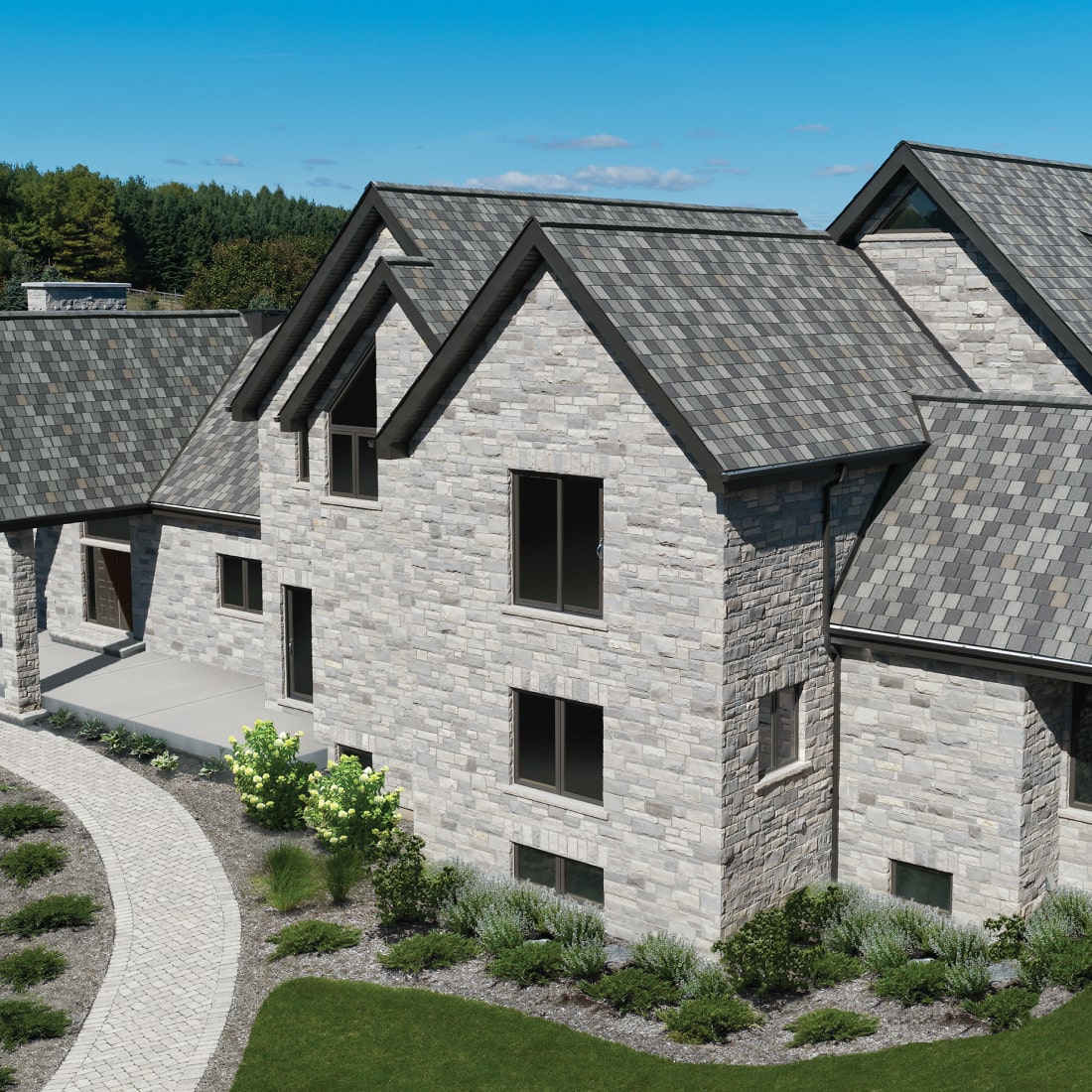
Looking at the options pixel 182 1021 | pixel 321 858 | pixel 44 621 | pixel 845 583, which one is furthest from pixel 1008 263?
pixel 44 621

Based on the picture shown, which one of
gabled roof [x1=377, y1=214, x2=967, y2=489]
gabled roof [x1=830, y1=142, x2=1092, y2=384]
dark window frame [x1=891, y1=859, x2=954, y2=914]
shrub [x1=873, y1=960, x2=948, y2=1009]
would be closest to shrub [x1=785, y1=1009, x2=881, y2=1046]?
shrub [x1=873, y1=960, x2=948, y2=1009]

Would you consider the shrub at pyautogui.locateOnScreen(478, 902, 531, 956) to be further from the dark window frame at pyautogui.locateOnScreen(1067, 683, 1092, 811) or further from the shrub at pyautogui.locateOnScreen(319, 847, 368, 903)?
the dark window frame at pyautogui.locateOnScreen(1067, 683, 1092, 811)

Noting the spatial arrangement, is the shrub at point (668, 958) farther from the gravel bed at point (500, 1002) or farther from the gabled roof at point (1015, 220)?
the gabled roof at point (1015, 220)

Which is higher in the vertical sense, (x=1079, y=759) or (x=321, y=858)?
(x=1079, y=759)

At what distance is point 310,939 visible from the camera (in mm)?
18812

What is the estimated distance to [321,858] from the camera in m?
21.4

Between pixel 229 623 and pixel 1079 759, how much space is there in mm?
17649

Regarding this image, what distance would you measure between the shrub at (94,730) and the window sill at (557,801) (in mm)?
10588

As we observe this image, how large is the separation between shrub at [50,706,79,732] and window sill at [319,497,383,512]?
24.5 ft

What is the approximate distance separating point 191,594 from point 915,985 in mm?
18721

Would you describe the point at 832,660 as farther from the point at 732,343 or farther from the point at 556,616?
the point at 732,343

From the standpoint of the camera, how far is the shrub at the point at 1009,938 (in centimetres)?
1745

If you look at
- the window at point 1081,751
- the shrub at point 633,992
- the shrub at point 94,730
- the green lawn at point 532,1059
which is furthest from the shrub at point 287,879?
the window at point 1081,751

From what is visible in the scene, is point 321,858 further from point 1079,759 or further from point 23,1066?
point 1079,759
